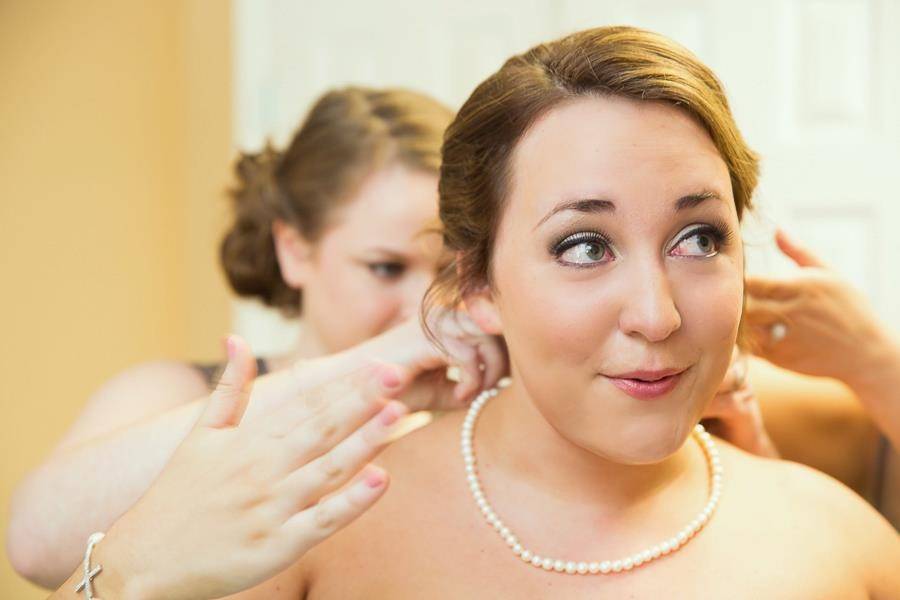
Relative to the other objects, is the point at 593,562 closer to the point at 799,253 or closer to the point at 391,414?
the point at 391,414

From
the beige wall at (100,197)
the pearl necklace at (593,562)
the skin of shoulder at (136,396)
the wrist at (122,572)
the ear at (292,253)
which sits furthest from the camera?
the beige wall at (100,197)

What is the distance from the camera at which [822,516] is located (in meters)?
1.44

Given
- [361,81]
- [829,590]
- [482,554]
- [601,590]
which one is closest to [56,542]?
[482,554]

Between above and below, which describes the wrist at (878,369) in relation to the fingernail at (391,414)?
below

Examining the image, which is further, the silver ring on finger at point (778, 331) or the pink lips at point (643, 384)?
the silver ring on finger at point (778, 331)

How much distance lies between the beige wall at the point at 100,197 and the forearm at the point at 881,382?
175cm

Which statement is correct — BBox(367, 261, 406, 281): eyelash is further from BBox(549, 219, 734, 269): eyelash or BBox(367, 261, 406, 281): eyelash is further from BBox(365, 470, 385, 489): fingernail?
BBox(365, 470, 385, 489): fingernail

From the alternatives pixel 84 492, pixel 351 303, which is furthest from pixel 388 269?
pixel 84 492

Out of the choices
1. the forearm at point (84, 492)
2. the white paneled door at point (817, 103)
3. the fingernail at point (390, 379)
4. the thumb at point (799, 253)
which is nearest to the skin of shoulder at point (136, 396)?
the forearm at point (84, 492)

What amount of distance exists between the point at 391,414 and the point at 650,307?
31cm

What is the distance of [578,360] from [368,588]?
0.41 metres

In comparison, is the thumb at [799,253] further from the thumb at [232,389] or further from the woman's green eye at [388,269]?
the thumb at [232,389]

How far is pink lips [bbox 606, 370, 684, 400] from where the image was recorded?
47.2 inches

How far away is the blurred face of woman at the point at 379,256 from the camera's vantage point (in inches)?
83.0
